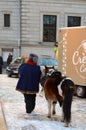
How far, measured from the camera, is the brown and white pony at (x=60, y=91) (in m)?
11.0

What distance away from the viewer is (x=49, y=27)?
4478cm

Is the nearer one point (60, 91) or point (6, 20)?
point (60, 91)

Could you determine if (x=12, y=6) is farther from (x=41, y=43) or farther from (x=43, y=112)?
(x=43, y=112)

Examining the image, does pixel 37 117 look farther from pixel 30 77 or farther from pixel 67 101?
pixel 67 101

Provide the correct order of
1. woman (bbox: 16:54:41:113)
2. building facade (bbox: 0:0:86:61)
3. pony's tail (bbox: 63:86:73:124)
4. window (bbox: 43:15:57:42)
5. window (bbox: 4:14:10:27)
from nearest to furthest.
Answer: pony's tail (bbox: 63:86:73:124)
woman (bbox: 16:54:41:113)
building facade (bbox: 0:0:86:61)
window (bbox: 4:14:10:27)
window (bbox: 43:15:57:42)

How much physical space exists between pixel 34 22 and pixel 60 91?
106 feet

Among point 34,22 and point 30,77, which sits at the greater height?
point 34,22

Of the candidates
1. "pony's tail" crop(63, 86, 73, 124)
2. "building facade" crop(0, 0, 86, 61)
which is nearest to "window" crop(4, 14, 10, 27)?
"building facade" crop(0, 0, 86, 61)

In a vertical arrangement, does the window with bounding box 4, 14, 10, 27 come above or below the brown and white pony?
above

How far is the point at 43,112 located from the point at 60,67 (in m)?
6.22

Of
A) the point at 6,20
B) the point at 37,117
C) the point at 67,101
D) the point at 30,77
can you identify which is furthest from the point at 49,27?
the point at 67,101

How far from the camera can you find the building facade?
4353cm

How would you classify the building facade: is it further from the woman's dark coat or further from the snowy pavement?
the woman's dark coat

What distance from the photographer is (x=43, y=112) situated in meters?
13.2
